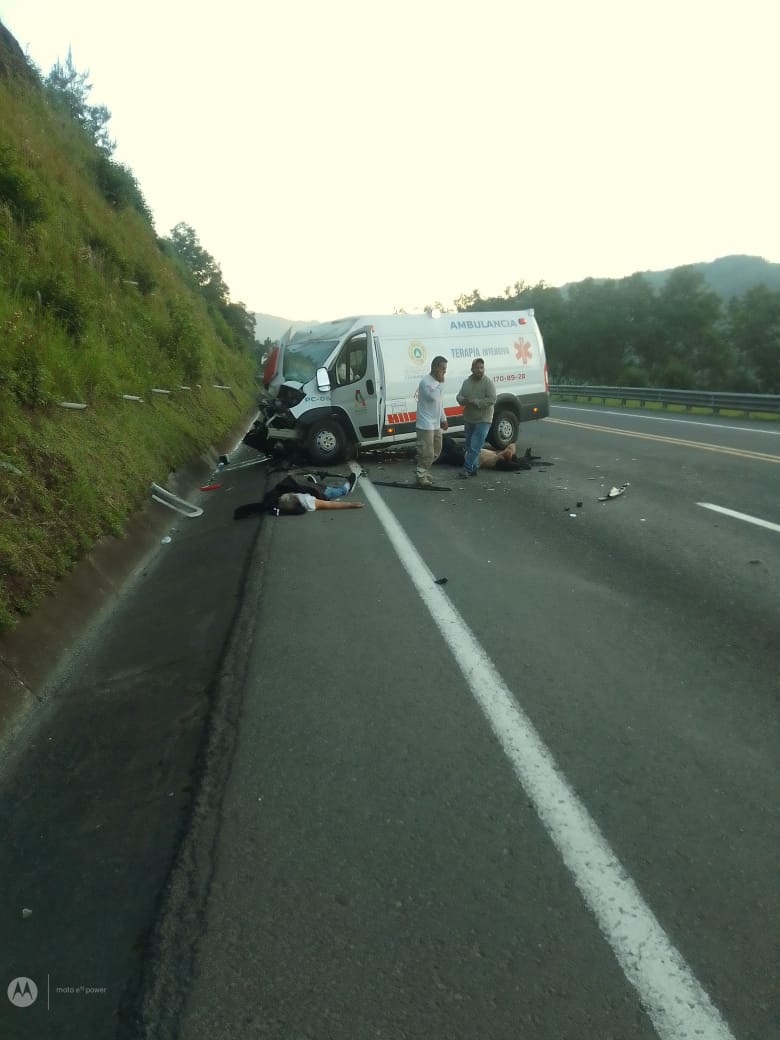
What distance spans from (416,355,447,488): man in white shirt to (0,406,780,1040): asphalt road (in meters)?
6.18

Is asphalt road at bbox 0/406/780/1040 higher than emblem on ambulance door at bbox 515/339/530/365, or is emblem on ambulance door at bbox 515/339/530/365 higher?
emblem on ambulance door at bbox 515/339/530/365

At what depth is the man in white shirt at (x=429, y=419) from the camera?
13.1 meters

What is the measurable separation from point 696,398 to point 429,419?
19.2m

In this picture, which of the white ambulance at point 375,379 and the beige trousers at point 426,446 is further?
the white ambulance at point 375,379

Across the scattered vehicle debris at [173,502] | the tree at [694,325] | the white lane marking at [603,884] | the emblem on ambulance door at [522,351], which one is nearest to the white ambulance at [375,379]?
the emblem on ambulance door at [522,351]

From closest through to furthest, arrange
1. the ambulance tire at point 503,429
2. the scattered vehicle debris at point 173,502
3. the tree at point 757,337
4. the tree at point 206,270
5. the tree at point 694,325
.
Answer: the scattered vehicle debris at point 173,502 < the ambulance tire at point 503,429 < the tree at point 757,337 < the tree at point 694,325 < the tree at point 206,270

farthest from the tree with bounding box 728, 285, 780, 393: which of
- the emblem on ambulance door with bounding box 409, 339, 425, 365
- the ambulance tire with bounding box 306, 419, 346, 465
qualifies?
the ambulance tire with bounding box 306, 419, 346, 465

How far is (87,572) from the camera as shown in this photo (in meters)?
7.55

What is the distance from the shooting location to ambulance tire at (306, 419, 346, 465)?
51.2 ft

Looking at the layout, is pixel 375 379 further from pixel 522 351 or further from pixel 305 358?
pixel 522 351

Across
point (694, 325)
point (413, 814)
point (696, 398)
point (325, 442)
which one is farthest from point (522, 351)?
point (694, 325)

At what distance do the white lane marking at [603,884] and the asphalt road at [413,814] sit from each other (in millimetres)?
11

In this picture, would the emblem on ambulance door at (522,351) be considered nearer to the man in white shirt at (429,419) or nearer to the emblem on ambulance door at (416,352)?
the emblem on ambulance door at (416,352)

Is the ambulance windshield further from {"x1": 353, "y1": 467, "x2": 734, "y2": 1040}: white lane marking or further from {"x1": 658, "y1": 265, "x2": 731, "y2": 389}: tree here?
{"x1": 658, "y1": 265, "x2": 731, "y2": 389}: tree
